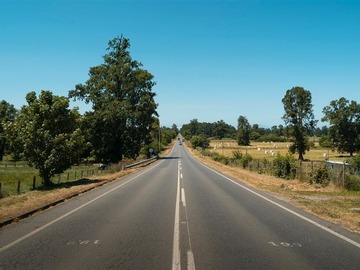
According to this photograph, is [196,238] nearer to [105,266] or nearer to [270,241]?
[270,241]

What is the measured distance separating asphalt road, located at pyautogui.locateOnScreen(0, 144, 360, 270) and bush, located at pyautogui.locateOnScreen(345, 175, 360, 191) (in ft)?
25.9

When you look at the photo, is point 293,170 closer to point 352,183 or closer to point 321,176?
point 321,176

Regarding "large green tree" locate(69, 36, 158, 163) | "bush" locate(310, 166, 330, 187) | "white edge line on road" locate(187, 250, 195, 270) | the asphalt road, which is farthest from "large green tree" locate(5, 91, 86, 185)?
"large green tree" locate(69, 36, 158, 163)

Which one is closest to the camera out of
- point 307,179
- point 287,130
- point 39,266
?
point 39,266

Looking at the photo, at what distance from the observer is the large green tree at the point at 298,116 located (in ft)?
240

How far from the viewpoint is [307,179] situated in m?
24.4

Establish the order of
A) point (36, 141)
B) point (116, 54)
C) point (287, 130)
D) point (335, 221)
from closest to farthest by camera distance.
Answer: point (335, 221)
point (36, 141)
point (116, 54)
point (287, 130)

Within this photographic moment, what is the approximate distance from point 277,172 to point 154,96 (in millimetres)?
38020

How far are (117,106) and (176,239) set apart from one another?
46555 mm

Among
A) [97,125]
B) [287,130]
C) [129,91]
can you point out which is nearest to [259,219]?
[97,125]

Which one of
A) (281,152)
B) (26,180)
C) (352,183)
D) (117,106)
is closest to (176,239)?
(352,183)

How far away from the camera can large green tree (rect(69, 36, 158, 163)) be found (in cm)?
5372

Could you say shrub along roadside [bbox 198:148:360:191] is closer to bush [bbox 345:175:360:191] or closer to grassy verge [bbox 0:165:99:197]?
bush [bbox 345:175:360:191]

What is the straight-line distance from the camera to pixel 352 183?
1984cm
